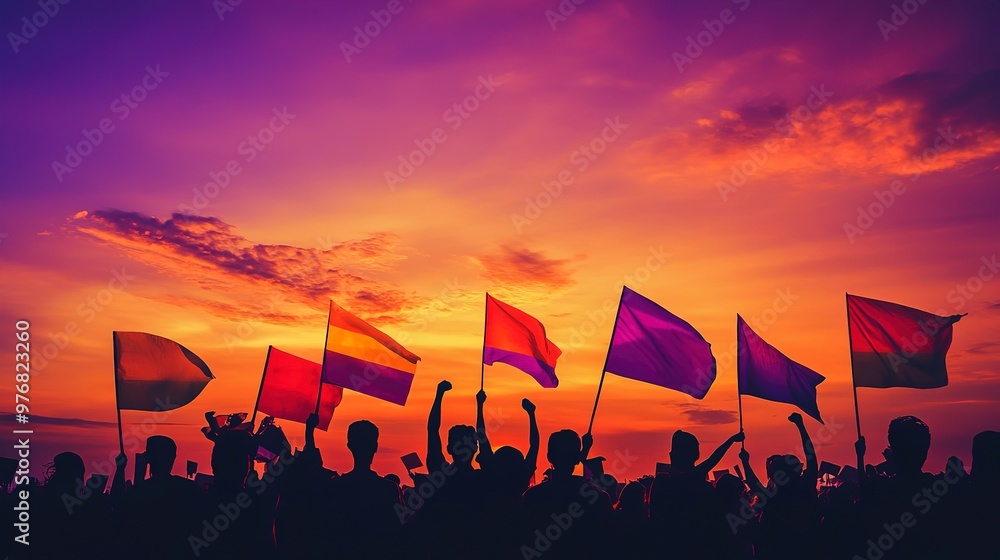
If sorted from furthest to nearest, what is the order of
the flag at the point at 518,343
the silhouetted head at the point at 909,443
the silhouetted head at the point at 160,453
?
the flag at the point at 518,343, the silhouetted head at the point at 160,453, the silhouetted head at the point at 909,443

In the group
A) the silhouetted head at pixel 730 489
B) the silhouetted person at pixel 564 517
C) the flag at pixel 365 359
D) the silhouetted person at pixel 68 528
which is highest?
the flag at pixel 365 359

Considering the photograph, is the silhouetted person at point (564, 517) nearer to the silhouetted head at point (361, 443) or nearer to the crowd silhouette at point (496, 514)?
the crowd silhouette at point (496, 514)

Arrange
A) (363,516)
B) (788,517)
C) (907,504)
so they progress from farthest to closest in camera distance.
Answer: (788,517), (363,516), (907,504)

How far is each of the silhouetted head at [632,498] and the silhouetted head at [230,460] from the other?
12.5ft

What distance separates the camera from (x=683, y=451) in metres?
7.31

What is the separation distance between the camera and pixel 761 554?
745 cm

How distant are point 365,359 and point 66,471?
6.37 m

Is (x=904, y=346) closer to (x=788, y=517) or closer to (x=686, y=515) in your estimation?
(x=788, y=517)

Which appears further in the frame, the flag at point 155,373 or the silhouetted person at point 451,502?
the flag at point 155,373

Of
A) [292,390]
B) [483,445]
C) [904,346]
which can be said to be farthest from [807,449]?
[292,390]

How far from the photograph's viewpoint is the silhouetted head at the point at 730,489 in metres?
7.18

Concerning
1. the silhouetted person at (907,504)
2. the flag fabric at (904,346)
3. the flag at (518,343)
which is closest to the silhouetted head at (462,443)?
the silhouetted person at (907,504)

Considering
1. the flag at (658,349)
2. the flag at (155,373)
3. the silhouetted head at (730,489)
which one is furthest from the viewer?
the flag at (658,349)

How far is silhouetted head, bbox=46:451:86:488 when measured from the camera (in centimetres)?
768
